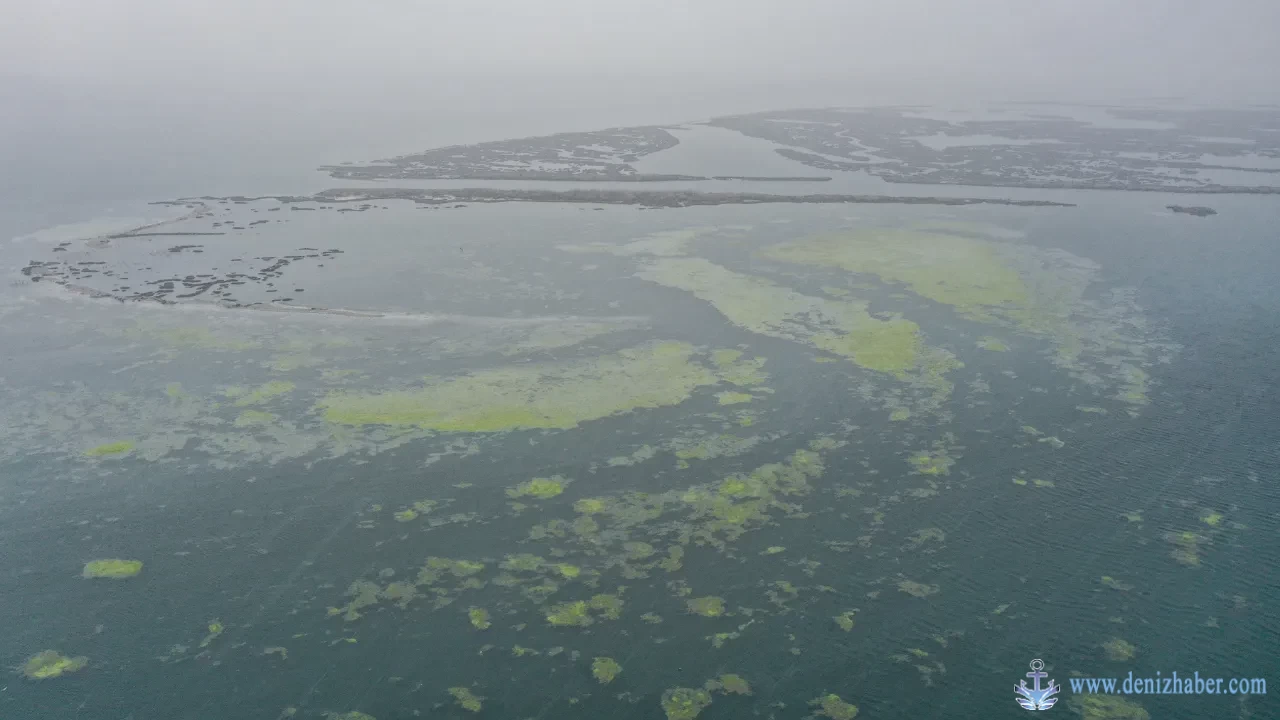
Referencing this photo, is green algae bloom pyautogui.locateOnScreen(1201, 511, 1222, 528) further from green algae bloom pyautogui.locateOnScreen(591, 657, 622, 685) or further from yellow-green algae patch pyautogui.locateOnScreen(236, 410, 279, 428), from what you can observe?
yellow-green algae patch pyautogui.locateOnScreen(236, 410, 279, 428)

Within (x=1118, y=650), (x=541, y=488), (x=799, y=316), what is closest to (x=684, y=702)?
(x=541, y=488)

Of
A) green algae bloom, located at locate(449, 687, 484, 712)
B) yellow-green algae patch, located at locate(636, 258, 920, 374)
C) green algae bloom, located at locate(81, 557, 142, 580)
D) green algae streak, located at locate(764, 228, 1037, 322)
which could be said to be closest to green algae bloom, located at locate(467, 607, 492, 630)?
green algae bloom, located at locate(449, 687, 484, 712)

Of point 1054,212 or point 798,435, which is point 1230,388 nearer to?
point 798,435

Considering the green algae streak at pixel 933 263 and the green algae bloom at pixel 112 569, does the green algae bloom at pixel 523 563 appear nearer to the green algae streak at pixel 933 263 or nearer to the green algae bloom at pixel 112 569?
the green algae bloom at pixel 112 569

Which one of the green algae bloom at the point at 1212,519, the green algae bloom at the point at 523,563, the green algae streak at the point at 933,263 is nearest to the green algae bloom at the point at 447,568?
the green algae bloom at the point at 523,563

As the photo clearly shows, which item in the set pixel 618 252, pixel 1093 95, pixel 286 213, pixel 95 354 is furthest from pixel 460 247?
pixel 1093 95
